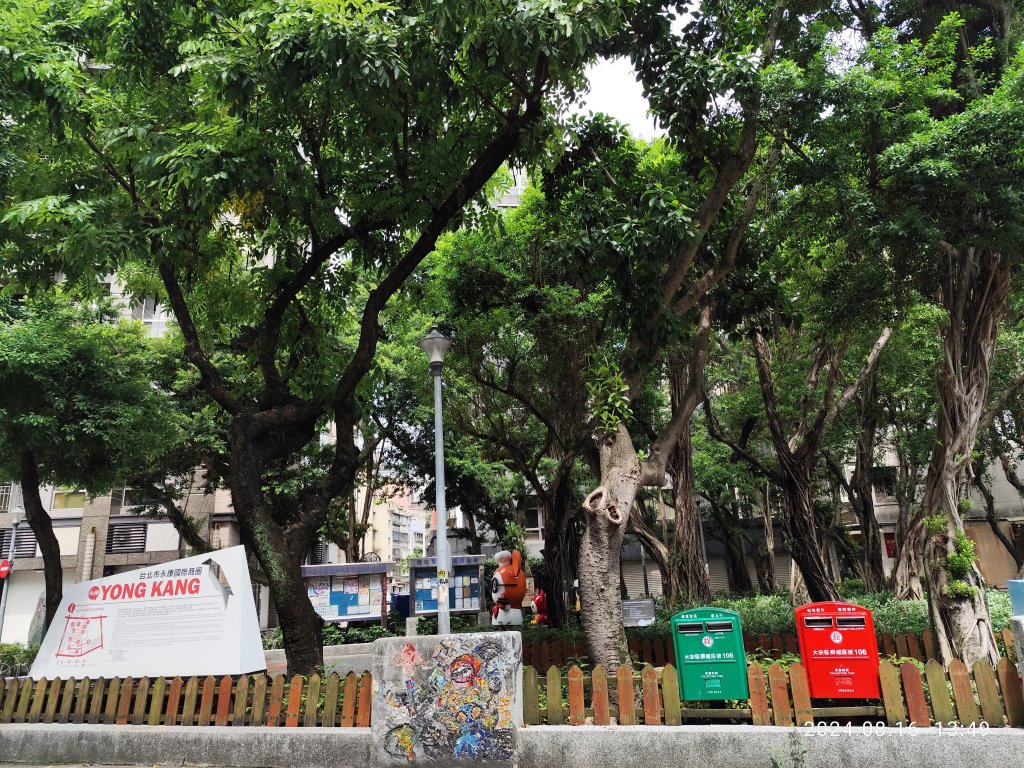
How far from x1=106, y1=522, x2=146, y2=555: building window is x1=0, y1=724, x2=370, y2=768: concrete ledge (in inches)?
801

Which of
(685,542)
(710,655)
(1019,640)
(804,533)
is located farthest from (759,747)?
(685,542)

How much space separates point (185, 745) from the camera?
6.58 metres

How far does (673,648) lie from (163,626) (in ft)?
21.4

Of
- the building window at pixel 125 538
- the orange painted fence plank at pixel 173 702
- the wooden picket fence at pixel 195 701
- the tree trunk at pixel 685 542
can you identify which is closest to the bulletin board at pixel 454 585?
the tree trunk at pixel 685 542

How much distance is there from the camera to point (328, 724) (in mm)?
6426

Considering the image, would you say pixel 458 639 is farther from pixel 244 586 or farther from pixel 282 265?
pixel 282 265

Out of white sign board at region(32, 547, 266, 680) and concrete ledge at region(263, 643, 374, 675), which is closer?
white sign board at region(32, 547, 266, 680)

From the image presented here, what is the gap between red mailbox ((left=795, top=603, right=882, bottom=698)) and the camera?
5.97 m

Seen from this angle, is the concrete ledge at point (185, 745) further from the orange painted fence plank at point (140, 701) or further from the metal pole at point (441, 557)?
the metal pole at point (441, 557)

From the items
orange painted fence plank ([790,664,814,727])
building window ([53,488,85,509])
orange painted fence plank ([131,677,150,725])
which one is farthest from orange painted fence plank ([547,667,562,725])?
building window ([53,488,85,509])

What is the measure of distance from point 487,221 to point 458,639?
5721 mm

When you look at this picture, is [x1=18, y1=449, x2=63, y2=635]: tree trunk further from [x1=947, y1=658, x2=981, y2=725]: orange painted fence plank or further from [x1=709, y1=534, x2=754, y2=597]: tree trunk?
[x1=709, y1=534, x2=754, y2=597]: tree trunk

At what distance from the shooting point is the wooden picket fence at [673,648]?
30.2 ft

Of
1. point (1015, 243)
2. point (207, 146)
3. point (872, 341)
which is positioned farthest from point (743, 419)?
point (207, 146)
